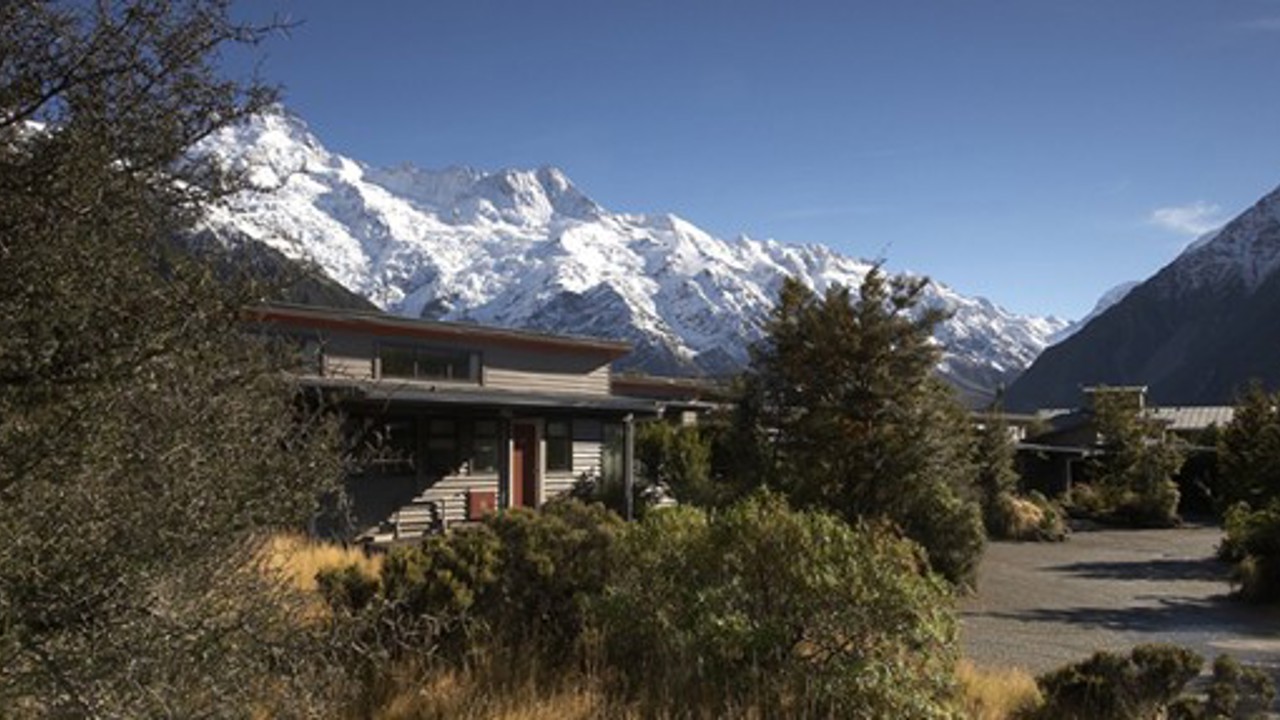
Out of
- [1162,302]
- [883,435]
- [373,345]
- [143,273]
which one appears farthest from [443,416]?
[1162,302]

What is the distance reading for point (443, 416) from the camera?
23.5 metres

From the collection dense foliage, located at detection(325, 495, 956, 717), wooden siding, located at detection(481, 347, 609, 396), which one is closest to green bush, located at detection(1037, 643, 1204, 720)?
dense foliage, located at detection(325, 495, 956, 717)

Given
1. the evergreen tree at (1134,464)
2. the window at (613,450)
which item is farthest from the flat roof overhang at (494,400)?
the evergreen tree at (1134,464)

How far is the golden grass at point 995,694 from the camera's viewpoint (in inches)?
303

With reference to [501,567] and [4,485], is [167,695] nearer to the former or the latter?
[4,485]

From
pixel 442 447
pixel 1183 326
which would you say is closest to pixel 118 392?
pixel 442 447

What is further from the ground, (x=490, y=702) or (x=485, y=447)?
(x=485, y=447)

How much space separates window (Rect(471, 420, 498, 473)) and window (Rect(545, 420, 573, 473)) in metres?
2.00

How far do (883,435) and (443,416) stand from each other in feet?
34.7

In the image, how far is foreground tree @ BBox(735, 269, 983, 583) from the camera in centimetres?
1639

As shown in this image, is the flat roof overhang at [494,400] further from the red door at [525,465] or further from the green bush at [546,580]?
the green bush at [546,580]

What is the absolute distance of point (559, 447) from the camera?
27016 millimetres

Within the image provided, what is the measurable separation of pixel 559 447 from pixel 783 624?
20314 millimetres

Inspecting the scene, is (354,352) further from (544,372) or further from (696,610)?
(696,610)
